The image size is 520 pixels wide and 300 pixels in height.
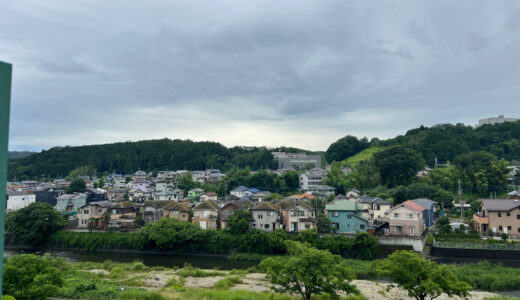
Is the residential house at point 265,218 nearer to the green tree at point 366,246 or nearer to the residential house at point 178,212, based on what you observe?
the residential house at point 178,212

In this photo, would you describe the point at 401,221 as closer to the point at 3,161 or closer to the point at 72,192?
the point at 3,161

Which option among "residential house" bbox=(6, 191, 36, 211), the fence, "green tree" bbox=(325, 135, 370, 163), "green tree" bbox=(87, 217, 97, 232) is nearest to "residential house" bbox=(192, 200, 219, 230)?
"green tree" bbox=(87, 217, 97, 232)

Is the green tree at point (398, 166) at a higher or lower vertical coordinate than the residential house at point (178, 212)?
higher

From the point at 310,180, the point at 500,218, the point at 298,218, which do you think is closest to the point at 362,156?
the point at 310,180

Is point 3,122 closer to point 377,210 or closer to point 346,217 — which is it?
point 346,217

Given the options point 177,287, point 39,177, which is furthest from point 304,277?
point 39,177

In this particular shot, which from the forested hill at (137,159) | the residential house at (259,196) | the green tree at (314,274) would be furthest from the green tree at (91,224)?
the forested hill at (137,159)

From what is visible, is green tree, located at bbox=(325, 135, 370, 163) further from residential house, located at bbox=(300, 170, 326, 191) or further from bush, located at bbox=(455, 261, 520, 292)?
bush, located at bbox=(455, 261, 520, 292)
